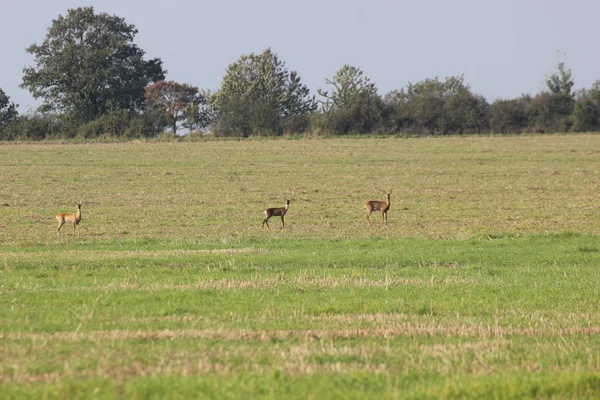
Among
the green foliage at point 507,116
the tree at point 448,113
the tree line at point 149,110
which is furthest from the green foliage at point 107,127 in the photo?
the green foliage at point 507,116

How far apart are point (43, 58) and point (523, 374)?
7573 cm

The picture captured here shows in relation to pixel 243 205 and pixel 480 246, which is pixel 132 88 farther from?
pixel 480 246

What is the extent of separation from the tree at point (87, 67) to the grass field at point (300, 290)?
41.9 metres

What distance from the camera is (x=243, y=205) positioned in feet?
99.5

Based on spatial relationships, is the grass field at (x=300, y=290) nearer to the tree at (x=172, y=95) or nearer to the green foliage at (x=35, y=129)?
the green foliage at (x=35, y=129)

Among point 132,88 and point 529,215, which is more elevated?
point 132,88

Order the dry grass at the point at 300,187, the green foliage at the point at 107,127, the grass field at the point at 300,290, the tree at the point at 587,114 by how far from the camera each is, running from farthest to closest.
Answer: the tree at the point at 587,114
the green foliage at the point at 107,127
the dry grass at the point at 300,187
the grass field at the point at 300,290

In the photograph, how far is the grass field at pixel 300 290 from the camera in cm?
824

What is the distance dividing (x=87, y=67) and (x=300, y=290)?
6852 cm

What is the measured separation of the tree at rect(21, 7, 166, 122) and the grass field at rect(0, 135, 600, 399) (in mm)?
41930

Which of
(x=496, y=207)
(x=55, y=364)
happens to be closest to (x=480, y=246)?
(x=496, y=207)

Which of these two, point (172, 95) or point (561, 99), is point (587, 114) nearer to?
point (561, 99)

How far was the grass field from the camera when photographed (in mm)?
8242

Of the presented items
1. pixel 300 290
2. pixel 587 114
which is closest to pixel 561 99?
pixel 587 114
